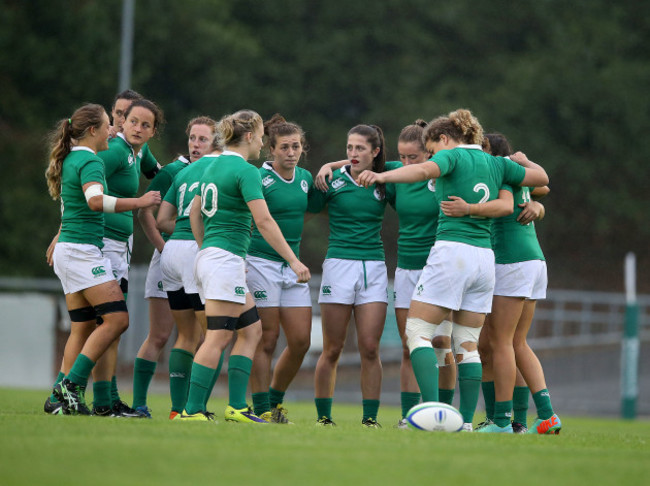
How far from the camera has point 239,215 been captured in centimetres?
693

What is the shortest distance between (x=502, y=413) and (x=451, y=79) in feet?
90.2

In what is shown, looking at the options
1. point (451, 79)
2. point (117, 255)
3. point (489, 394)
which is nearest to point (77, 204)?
point (117, 255)

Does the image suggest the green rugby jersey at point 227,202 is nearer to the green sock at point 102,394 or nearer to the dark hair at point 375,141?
the dark hair at point 375,141

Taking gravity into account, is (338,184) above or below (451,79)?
below

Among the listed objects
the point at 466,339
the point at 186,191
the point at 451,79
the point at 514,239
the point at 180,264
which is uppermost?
the point at 451,79

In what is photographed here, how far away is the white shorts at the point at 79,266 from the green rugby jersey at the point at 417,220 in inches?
91.6

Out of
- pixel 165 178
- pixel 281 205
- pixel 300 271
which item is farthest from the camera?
pixel 165 178

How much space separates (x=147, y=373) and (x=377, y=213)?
230cm

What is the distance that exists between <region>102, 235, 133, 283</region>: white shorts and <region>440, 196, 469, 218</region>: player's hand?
263 cm

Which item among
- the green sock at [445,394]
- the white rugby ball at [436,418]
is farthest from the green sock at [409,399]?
the white rugby ball at [436,418]

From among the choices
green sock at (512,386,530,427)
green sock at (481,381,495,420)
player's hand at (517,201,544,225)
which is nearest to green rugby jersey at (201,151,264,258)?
player's hand at (517,201,544,225)

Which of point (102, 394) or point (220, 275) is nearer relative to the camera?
point (220, 275)

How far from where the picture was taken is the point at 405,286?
7.96 meters

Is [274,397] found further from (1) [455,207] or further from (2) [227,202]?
(1) [455,207]
